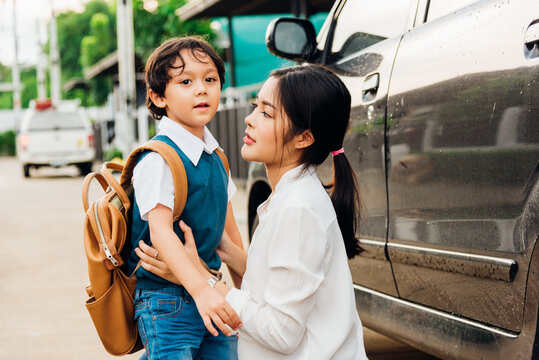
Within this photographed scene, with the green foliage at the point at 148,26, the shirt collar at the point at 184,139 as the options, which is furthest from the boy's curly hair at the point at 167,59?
the green foliage at the point at 148,26

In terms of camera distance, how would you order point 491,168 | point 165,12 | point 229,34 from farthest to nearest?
point 165,12
point 229,34
point 491,168

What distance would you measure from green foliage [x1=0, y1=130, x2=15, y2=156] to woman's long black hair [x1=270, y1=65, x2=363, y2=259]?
161 feet

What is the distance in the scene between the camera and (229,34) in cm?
1728

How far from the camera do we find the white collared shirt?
88.0 inches

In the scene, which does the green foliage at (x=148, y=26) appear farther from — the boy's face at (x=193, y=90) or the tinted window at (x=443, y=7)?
the boy's face at (x=193, y=90)

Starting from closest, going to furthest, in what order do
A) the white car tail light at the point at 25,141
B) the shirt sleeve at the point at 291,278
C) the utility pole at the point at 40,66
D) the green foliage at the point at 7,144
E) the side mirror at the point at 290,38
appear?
1. the shirt sleeve at the point at 291,278
2. the side mirror at the point at 290,38
3. the white car tail light at the point at 25,141
4. the utility pole at the point at 40,66
5. the green foliage at the point at 7,144

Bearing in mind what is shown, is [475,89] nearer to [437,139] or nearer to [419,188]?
[437,139]

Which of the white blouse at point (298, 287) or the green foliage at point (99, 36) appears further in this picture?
the green foliage at point (99, 36)

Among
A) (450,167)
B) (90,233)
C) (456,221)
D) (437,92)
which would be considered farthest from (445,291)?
(90,233)

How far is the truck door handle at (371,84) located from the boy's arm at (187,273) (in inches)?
53.9

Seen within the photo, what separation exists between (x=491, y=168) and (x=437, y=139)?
0.33 m

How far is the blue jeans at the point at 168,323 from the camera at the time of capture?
7.59 feet

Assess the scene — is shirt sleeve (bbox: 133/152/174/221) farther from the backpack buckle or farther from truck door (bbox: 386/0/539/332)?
truck door (bbox: 386/0/539/332)

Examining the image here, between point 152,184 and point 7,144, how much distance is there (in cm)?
4885
